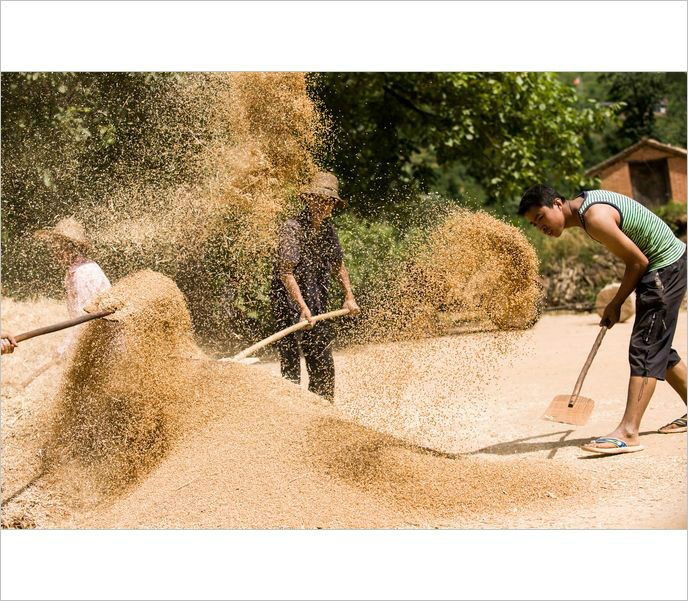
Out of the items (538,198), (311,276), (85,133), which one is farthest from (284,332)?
(85,133)

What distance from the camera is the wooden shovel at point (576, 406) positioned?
4246 mm

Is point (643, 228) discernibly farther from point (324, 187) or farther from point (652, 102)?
point (652, 102)

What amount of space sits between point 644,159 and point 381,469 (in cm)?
1418

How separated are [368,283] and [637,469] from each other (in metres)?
4.18

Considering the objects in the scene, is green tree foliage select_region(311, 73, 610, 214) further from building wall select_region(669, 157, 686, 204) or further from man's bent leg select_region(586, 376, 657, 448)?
man's bent leg select_region(586, 376, 657, 448)

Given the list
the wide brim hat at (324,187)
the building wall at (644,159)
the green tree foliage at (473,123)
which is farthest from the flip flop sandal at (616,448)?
the building wall at (644,159)

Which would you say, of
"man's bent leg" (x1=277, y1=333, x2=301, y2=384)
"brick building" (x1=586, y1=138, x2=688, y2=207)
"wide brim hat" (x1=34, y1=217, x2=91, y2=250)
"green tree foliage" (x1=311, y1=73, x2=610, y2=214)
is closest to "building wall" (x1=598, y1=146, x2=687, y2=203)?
"brick building" (x1=586, y1=138, x2=688, y2=207)

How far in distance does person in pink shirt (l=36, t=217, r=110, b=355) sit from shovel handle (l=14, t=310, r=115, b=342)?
0.25 m

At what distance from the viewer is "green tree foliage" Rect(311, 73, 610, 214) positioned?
9.91m

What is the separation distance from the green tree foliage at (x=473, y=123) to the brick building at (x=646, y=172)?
526 cm

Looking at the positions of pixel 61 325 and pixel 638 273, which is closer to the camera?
pixel 61 325

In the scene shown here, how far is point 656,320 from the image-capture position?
4023 millimetres

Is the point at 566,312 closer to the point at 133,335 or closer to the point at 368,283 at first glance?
the point at 368,283

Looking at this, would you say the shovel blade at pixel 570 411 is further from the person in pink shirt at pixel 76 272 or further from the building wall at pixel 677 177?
the building wall at pixel 677 177
